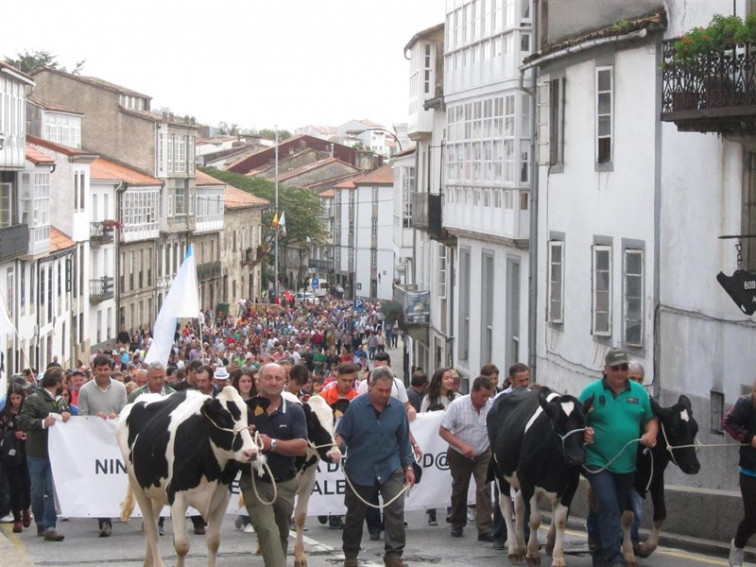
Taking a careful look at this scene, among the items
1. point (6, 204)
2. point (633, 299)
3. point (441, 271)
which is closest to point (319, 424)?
point (633, 299)

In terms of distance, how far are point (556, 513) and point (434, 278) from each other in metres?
37.7

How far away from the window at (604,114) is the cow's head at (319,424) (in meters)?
15.5

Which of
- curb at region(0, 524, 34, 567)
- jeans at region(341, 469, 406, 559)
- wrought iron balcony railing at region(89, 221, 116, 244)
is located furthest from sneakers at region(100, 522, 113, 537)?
wrought iron balcony railing at region(89, 221, 116, 244)

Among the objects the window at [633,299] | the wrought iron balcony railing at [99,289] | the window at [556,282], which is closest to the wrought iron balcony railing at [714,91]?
the window at [633,299]

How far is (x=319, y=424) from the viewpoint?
1308 centimetres

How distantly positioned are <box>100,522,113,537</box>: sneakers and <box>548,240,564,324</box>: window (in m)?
15.7

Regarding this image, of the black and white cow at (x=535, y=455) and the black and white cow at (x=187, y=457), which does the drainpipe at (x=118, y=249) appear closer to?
the black and white cow at (x=535, y=455)

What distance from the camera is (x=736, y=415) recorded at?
11.9 metres

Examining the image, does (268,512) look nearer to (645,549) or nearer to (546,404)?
(546,404)

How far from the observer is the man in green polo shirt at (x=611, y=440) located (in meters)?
12.3

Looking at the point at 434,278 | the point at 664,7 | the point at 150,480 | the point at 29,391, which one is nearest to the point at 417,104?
the point at 434,278

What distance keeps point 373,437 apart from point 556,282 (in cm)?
1876

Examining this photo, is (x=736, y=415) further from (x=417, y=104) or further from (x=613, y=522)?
(x=417, y=104)

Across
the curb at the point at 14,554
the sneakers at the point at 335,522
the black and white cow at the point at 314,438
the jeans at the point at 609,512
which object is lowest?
the sneakers at the point at 335,522
